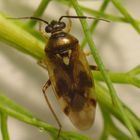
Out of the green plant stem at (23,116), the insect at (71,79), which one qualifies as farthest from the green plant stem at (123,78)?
the green plant stem at (23,116)

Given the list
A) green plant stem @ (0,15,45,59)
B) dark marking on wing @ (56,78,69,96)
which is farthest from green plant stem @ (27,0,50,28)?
dark marking on wing @ (56,78,69,96)

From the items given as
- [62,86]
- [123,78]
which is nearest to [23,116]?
[62,86]

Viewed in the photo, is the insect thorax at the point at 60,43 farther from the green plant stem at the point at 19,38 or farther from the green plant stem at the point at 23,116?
the green plant stem at the point at 23,116

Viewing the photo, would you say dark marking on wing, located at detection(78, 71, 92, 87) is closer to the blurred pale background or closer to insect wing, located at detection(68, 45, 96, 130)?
insect wing, located at detection(68, 45, 96, 130)

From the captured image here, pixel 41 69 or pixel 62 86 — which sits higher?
pixel 62 86

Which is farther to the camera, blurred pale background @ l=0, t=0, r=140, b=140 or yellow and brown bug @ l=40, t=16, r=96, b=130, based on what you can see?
blurred pale background @ l=0, t=0, r=140, b=140

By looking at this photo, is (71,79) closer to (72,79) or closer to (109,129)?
(72,79)
